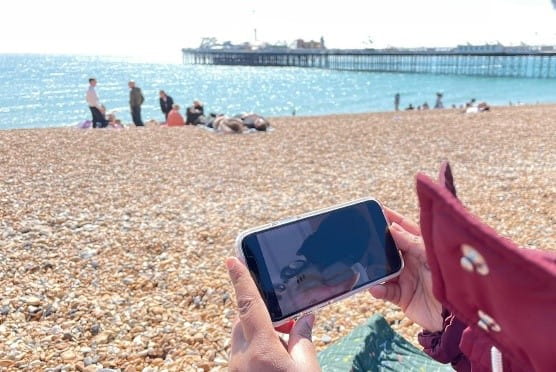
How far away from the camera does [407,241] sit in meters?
1.76

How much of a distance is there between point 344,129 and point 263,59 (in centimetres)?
8090

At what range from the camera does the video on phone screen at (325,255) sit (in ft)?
5.04

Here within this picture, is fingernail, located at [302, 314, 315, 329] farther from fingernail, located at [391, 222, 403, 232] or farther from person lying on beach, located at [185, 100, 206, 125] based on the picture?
person lying on beach, located at [185, 100, 206, 125]

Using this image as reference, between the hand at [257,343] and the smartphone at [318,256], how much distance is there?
0.19 m

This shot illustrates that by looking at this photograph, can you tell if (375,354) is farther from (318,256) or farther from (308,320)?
(308,320)

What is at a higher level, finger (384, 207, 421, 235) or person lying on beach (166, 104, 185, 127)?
finger (384, 207, 421, 235)

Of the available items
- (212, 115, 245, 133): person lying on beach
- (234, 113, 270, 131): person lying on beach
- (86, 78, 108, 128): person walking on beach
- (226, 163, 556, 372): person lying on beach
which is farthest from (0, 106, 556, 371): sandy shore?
(226, 163, 556, 372): person lying on beach

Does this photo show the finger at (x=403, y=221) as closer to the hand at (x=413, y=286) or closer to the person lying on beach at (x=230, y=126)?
the hand at (x=413, y=286)

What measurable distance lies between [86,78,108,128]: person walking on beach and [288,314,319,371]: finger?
1396 cm

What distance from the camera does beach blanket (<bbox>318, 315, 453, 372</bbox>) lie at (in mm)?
2807

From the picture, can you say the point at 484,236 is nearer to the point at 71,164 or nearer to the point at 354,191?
the point at 354,191

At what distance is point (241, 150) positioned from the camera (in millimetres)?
10867

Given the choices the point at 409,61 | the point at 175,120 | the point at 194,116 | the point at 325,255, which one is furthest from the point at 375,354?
the point at 409,61

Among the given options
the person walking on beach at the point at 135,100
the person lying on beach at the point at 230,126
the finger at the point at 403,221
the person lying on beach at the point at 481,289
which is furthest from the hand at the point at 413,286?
the person walking on beach at the point at 135,100
